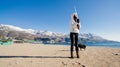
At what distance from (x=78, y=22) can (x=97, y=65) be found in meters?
3.55

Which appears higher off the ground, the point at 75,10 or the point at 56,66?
the point at 75,10

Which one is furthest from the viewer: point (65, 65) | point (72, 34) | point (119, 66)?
point (72, 34)

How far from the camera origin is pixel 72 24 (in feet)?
30.7

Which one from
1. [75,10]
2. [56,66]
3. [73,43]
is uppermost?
[75,10]

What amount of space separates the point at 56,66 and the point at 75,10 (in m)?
4.09

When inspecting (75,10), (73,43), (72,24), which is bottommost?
(73,43)

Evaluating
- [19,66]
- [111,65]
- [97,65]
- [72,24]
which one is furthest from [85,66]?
[72,24]

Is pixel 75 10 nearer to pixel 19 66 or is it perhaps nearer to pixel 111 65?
pixel 111 65

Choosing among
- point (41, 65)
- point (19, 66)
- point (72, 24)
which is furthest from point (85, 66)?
point (72, 24)

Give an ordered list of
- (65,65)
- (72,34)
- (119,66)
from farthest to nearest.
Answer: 1. (72,34)
2. (65,65)
3. (119,66)

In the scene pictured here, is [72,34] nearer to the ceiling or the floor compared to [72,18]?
nearer to the floor

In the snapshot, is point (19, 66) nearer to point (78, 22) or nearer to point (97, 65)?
point (97, 65)

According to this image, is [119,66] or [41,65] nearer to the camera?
[119,66]

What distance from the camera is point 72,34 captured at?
9344 mm
